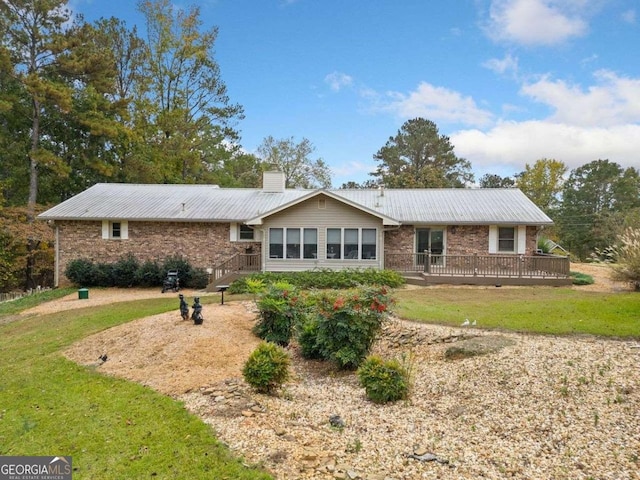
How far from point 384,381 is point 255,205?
52.1 ft

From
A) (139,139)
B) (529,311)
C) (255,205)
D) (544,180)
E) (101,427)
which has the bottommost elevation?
(101,427)

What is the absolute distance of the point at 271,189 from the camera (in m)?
22.5

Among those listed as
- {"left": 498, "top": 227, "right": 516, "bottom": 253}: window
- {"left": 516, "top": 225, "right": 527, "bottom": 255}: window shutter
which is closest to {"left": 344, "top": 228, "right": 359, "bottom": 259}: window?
{"left": 498, "top": 227, "right": 516, "bottom": 253}: window

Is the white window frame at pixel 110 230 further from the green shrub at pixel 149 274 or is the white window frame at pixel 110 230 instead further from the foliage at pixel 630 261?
the foliage at pixel 630 261

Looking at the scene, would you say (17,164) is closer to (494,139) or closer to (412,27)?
(412,27)

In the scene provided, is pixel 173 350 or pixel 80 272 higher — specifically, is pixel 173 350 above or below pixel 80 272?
below

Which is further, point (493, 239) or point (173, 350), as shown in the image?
point (493, 239)

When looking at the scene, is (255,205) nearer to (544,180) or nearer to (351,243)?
(351,243)

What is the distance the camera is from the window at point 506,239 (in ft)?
59.4

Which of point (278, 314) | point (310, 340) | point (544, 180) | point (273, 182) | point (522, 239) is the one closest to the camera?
point (310, 340)

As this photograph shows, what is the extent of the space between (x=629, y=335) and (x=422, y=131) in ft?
127

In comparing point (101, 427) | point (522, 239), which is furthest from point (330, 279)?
point (101, 427)

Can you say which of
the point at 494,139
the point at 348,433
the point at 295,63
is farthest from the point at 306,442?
the point at 494,139

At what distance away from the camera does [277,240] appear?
57.6ft
